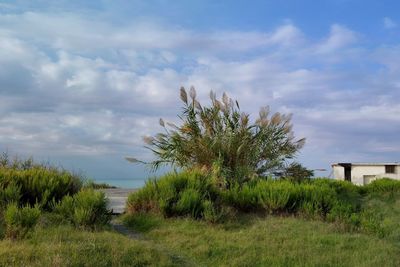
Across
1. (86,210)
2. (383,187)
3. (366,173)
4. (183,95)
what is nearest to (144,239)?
(86,210)

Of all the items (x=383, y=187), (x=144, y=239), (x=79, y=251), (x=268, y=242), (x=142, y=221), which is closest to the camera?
(x=79, y=251)

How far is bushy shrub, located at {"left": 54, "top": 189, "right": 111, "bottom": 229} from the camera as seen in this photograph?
999 cm

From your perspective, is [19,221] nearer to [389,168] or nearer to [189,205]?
[189,205]

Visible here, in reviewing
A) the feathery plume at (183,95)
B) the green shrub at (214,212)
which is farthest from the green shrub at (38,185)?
the feathery plume at (183,95)

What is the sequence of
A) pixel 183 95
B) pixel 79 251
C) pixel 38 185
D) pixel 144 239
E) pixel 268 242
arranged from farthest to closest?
pixel 183 95
pixel 38 185
pixel 144 239
pixel 268 242
pixel 79 251

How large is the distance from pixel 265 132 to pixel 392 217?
5028 millimetres

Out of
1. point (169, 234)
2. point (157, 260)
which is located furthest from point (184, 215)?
point (157, 260)

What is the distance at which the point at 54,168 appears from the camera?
14.8 m

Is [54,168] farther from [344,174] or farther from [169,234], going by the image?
[344,174]

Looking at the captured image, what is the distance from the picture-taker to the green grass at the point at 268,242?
338 inches

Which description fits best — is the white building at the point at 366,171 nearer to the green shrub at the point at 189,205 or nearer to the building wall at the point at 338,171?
the building wall at the point at 338,171

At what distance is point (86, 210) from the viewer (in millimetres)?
10070

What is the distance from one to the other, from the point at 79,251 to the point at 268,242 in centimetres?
357

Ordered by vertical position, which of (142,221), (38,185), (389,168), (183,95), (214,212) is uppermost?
(183,95)
